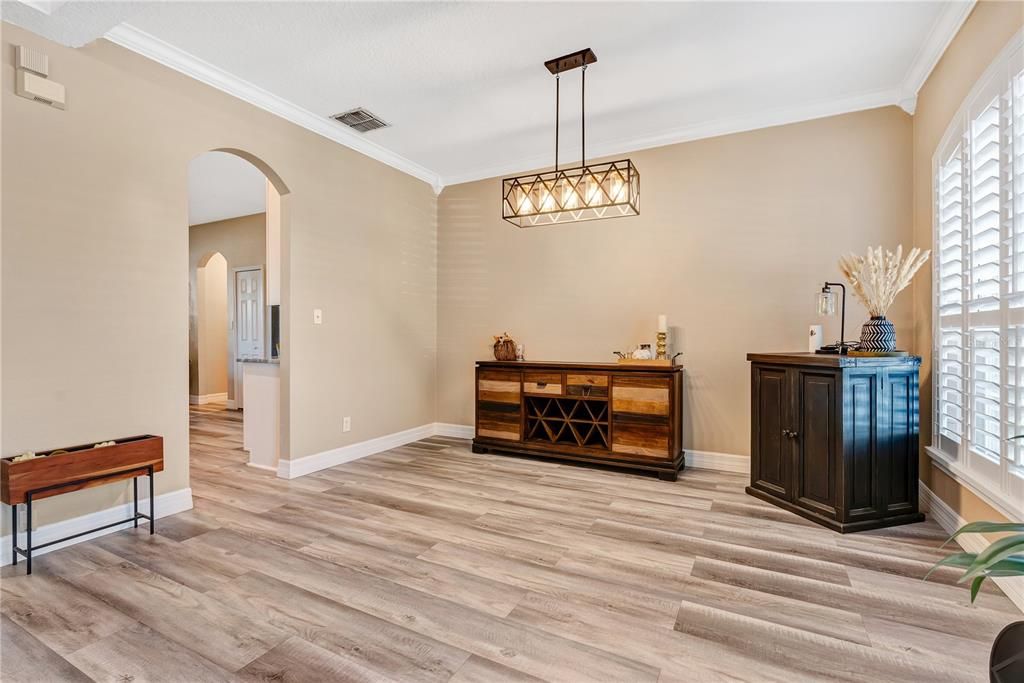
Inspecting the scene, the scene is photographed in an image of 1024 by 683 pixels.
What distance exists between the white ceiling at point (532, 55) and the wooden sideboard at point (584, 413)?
1.97 m

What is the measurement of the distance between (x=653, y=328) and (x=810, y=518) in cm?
181

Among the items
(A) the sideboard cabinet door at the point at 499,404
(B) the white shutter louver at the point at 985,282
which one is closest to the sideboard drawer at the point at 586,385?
(A) the sideboard cabinet door at the point at 499,404

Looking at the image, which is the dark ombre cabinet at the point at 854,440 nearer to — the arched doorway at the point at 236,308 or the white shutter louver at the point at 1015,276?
the white shutter louver at the point at 1015,276

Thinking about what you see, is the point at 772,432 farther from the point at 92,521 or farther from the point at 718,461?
the point at 92,521

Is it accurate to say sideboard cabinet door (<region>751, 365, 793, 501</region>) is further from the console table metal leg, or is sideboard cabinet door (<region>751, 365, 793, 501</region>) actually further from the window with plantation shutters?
the console table metal leg

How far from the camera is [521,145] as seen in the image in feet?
14.2

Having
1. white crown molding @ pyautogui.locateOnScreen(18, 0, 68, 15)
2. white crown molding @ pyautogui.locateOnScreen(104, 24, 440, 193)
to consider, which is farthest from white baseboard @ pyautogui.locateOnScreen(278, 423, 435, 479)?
Answer: white crown molding @ pyautogui.locateOnScreen(18, 0, 68, 15)

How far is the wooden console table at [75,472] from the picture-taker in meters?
2.19

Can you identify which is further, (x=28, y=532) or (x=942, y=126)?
(x=942, y=126)

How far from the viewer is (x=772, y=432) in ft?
10.2

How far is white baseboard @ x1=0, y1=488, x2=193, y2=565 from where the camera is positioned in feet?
7.66

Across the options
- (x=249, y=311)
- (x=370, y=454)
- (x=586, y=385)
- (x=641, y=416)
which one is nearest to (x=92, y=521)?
(x=370, y=454)

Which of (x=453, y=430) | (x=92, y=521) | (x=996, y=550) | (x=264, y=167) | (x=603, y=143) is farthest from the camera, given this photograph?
(x=453, y=430)

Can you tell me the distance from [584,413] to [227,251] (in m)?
6.12
